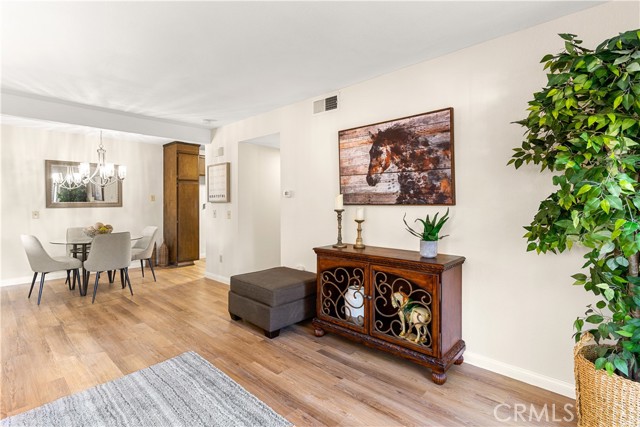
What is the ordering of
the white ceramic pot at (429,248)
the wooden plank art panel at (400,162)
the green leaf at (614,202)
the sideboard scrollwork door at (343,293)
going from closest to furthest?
the green leaf at (614,202) → the white ceramic pot at (429,248) → the wooden plank art panel at (400,162) → the sideboard scrollwork door at (343,293)

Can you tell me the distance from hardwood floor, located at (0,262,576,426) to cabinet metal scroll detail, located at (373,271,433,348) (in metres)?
0.25

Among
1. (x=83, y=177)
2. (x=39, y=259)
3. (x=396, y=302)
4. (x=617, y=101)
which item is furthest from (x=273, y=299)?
(x=83, y=177)

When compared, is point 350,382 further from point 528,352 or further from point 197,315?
point 197,315

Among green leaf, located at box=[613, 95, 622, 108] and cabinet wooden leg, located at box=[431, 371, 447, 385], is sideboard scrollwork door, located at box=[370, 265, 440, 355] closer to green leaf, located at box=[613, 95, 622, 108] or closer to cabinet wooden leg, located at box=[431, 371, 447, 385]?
cabinet wooden leg, located at box=[431, 371, 447, 385]

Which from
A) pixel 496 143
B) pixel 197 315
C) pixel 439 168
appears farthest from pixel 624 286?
pixel 197 315

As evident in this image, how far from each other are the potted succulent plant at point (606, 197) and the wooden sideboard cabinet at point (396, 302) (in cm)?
74

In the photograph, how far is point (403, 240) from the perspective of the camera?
9.05 ft

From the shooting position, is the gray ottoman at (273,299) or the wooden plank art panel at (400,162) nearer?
the wooden plank art panel at (400,162)

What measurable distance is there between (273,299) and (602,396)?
220 centimetres

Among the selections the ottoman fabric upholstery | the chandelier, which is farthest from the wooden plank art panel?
the chandelier

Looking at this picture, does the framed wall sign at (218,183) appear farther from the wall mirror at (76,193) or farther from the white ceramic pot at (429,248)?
the white ceramic pot at (429,248)

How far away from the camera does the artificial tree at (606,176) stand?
1.31m

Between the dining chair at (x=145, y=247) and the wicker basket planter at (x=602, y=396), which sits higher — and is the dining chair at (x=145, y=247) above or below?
above

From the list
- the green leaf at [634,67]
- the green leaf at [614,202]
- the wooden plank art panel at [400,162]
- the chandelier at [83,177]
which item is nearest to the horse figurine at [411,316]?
the wooden plank art panel at [400,162]
